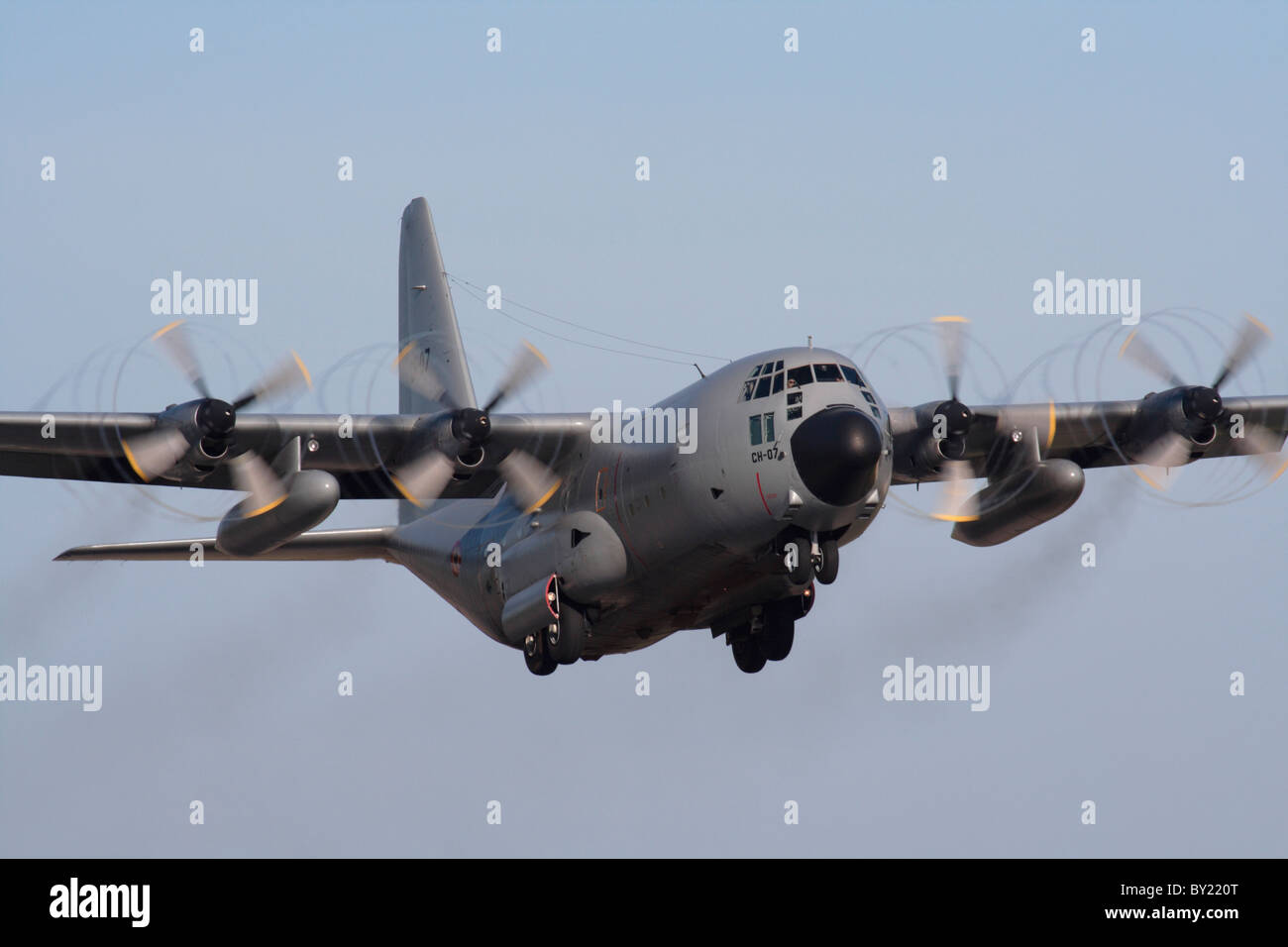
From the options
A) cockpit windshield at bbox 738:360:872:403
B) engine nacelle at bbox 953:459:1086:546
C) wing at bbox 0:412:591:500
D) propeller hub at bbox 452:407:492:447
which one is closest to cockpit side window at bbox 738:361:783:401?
cockpit windshield at bbox 738:360:872:403

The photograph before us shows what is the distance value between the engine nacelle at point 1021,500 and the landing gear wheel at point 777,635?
3.22 m

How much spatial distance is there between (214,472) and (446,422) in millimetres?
3614

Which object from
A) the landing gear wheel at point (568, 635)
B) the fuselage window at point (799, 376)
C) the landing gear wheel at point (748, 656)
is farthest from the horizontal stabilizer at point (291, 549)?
the fuselage window at point (799, 376)

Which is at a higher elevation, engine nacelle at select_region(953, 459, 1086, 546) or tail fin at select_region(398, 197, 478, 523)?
tail fin at select_region(398, 197, 478, 523)

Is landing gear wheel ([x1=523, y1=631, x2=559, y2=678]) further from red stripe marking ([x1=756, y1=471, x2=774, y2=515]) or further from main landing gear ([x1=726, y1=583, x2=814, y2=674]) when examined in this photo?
red stripe marking ([x1=756, y1=471, x2=774, y2=515])

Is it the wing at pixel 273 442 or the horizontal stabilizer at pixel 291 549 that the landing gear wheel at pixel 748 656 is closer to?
the wing at pixel 273 442

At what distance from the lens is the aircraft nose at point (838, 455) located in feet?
71.6

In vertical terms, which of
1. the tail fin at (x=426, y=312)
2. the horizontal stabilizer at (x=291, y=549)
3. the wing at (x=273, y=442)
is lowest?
the horizontal stabilizer at (x=291, y=549)

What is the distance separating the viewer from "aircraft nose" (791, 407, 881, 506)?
21.8 metres

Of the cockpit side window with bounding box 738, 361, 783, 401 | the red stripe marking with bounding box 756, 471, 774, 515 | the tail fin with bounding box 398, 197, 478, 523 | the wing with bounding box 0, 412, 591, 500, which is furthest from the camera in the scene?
the tail fin with bounding box 398, 197, 478, 523

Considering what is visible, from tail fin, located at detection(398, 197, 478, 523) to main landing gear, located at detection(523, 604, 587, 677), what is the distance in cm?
707

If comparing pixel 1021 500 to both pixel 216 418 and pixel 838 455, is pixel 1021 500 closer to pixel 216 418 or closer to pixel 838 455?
pixel 838 455

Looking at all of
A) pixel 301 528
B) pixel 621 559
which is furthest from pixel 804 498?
pixel 301 528
